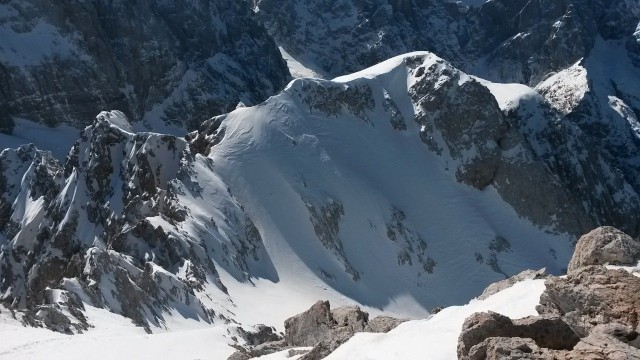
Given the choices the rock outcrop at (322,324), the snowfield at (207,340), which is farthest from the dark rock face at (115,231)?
the rock outcrop at (322,324)

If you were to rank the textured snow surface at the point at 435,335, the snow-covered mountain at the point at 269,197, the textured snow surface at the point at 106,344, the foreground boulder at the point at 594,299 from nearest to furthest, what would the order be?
the foreground boulder at the point at 594,299 → the textured snow surface at the point at 435,335 → the textured snow surface at the point at 106,344 → the snow-covered mountain at the point at 269,197

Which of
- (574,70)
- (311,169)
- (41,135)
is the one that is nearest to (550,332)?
(311,169)

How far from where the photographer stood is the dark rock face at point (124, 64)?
132 meters

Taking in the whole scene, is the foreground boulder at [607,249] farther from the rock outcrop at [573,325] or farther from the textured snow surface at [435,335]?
the rock outcrop at [573,325]

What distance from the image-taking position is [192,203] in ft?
238

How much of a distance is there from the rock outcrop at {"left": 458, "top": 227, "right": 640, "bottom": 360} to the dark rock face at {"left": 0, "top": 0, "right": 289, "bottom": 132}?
11720 cm

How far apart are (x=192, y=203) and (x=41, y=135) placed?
62938 mm

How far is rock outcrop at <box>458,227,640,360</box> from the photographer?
17.9m

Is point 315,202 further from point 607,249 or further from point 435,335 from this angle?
point 435,335

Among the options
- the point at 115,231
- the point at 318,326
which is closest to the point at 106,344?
the point at 318,326

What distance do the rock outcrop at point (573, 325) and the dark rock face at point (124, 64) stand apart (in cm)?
11720

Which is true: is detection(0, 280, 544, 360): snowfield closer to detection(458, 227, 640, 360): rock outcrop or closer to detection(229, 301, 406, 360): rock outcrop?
detection(458, 227, 640, 360): rock outcrop

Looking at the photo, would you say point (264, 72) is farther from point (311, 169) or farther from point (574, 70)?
point (311, 169)

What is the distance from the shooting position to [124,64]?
475 feet
